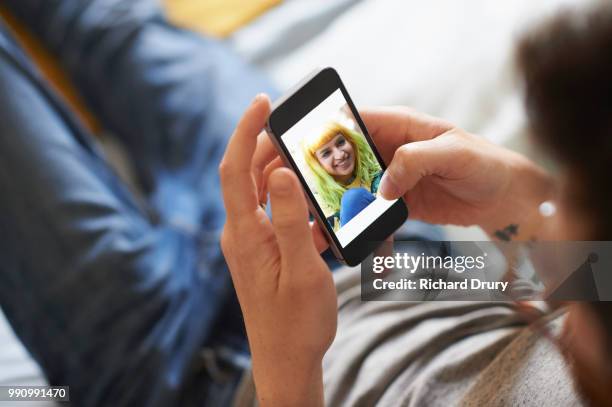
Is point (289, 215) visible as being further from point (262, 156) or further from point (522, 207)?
point (522, 207)

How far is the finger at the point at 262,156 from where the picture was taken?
39cm

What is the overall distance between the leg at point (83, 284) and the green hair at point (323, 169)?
0.87ft

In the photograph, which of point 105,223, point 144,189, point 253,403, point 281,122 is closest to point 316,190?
point 281,122

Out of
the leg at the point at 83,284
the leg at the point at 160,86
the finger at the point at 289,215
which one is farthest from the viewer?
the leg at the point at 160,86

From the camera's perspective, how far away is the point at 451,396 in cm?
45

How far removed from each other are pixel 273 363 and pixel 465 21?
43cm

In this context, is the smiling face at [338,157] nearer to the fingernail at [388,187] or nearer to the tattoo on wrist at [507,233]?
the fingernail at [388,187]

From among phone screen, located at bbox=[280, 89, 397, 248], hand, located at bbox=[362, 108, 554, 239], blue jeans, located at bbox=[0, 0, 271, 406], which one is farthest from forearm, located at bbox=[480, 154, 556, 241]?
blue jeans, located at bbox=[0, 0, 271, 406]

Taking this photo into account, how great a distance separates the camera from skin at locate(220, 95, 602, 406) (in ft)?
1.16

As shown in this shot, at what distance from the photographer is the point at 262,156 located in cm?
39

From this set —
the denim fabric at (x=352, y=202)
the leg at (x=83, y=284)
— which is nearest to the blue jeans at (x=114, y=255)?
the leg at (x=83, y=284)

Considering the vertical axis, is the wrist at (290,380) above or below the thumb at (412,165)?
below

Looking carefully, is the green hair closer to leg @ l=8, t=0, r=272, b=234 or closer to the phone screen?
the phone screen

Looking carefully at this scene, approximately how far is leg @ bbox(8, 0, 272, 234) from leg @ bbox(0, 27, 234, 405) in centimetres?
9
